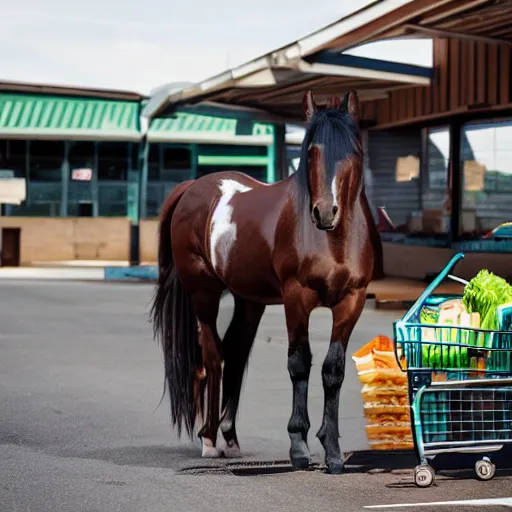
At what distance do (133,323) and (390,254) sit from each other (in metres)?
9.15

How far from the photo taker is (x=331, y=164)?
7.14m

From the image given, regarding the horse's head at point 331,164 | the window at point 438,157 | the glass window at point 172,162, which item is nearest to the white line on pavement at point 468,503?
the horse's head at point 331,164

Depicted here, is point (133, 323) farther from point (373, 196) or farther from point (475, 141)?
point (373, 196)

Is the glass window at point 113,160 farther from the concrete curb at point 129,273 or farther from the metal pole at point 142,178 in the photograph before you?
the concrete curb at point 129,273

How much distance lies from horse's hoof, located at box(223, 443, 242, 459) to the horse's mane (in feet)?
5.93

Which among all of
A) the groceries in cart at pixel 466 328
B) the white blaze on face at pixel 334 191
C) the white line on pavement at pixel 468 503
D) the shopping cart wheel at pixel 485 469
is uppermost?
the white blaze on face at pixel 334 191

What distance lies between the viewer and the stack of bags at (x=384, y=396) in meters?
7.51

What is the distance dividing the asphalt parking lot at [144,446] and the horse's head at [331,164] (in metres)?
1.47

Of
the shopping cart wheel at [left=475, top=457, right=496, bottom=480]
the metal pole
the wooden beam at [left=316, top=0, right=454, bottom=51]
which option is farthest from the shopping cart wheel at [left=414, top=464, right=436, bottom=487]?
the metal pole

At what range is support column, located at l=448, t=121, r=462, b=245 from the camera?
74.8 feet

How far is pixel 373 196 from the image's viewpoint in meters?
26.3

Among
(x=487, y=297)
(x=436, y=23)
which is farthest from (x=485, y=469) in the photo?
(x=436, y=23)

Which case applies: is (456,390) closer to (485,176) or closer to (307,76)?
(307,76)

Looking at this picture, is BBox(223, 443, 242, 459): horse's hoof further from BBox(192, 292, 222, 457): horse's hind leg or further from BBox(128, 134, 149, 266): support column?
BBox(128, 134, 149, 266): support column
